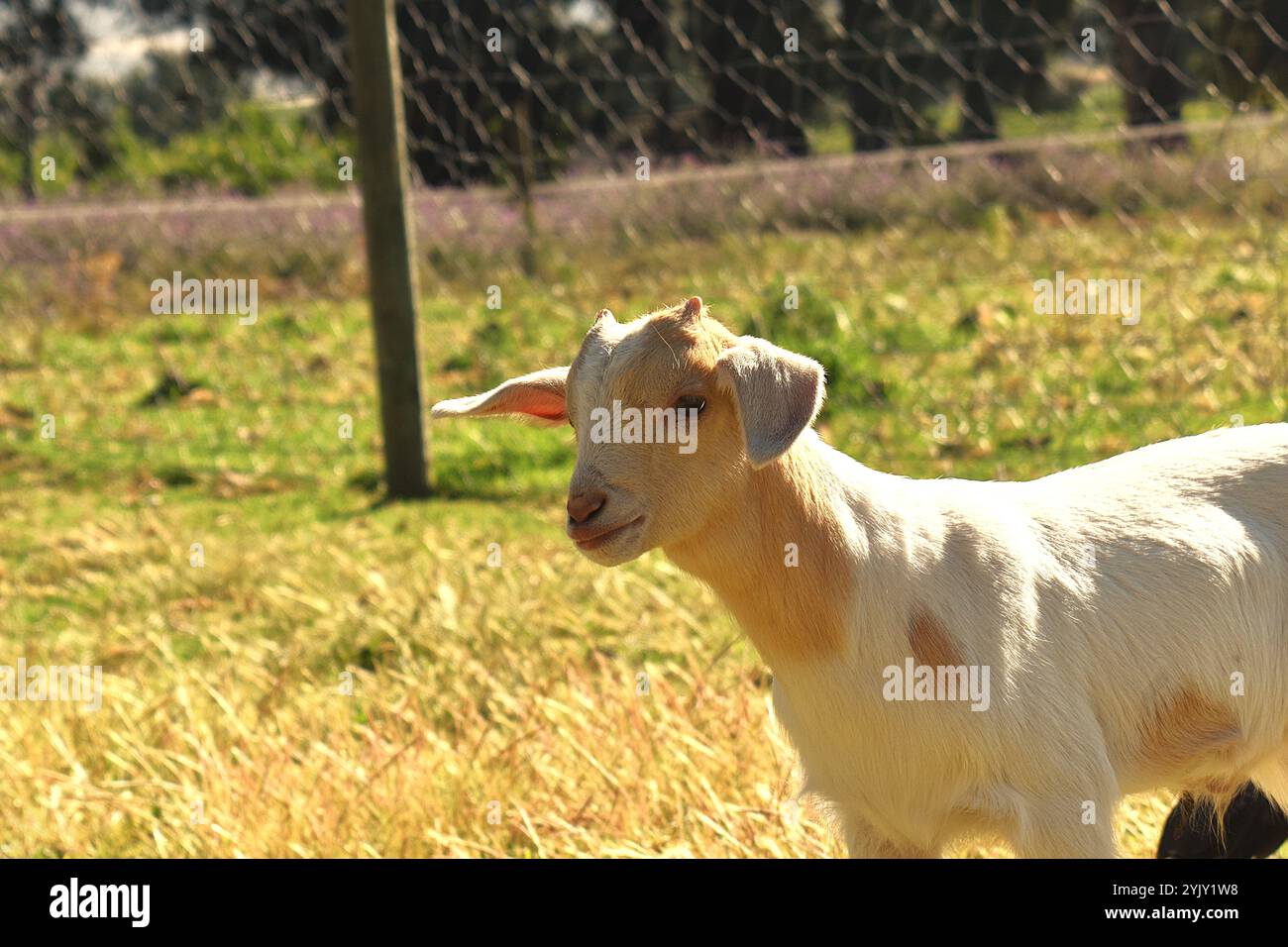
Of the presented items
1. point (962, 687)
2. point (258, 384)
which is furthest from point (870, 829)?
point (258, 384)

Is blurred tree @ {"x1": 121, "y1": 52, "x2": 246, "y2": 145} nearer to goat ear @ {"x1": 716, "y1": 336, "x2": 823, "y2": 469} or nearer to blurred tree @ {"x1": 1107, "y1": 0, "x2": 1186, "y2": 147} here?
blurred tree @ {"x1": 1107, "y1": 0, "x2": 1186, "y2": 147}

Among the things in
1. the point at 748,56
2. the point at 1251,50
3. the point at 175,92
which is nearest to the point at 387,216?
the point at 175,92

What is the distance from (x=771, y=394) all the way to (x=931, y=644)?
493 mm

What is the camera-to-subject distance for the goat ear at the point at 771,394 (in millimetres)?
2217

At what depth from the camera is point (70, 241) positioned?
10828 mm

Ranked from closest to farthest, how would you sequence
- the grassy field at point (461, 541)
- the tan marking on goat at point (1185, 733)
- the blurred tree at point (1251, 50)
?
1. the tan marking on goat at point (1185, 733)
2. the grassy field at point (461, 541)
3. the blurred tree at point (1251, 50)

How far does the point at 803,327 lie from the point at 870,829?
15.1 ft

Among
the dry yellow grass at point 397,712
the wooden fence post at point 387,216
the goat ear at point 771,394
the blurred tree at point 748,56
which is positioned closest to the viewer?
the goat ear at point 771,394

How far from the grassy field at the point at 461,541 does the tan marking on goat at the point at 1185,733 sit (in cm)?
39

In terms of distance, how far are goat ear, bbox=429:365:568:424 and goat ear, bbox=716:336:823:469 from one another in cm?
39

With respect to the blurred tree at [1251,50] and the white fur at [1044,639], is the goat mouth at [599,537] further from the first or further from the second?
the blurred tree at [1251,50]

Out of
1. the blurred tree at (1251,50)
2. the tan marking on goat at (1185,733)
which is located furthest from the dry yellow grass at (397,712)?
the blurred tree at (1251,50)

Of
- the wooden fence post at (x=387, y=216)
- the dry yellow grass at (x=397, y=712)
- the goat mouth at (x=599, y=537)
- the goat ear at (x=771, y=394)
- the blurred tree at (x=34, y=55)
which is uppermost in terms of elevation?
the blurred tree at (x=34, y=55)

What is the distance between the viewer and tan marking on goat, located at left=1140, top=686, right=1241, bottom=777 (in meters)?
2.49
